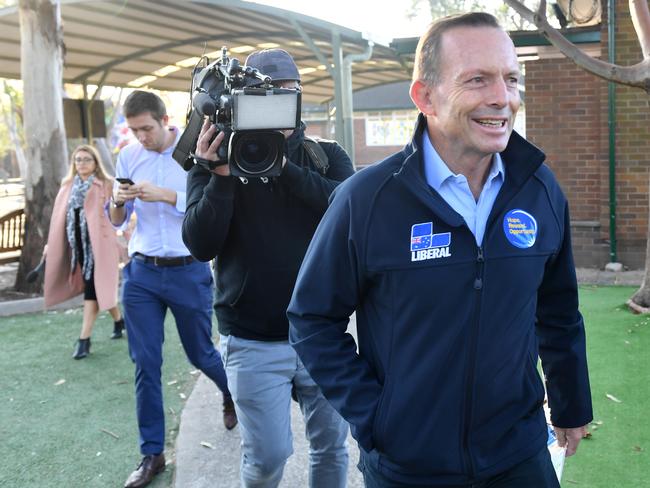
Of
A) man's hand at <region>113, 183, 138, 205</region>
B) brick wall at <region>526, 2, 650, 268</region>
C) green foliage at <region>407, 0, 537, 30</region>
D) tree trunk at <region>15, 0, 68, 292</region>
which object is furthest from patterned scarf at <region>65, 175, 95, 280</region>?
green foliage at <region>407, 0, 537, 30</region>

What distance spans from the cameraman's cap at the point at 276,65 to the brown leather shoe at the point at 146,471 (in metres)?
2.34

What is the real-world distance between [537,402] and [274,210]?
4.54 ft

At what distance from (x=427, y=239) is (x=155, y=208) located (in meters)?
2.82

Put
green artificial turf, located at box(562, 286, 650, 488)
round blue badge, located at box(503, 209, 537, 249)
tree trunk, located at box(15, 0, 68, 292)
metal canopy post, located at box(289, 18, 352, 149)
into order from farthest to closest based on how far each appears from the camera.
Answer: metal canopy post, located at box(289, 18, 352, 149)
tree trunk, located at box(15, 0, 68, 292)
green artificial turf, located at box(562, 286, 650, 488)
round blue badge, located at box(503, 209, 537, 249)

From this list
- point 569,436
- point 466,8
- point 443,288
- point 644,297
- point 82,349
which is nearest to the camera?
point 443,288

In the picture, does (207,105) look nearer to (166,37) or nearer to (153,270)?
(153,270)

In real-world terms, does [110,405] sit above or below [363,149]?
below

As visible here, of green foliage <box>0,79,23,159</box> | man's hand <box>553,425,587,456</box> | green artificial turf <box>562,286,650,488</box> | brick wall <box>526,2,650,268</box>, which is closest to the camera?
man's hand <box>553,425,587,456</box>

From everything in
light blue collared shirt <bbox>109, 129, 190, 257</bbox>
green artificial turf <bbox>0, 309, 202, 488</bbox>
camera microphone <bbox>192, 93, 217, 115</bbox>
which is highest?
Answer: camera microphone <bbox>192, 93, 217, 115</bbox>

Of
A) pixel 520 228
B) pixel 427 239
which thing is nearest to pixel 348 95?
pixel 520 228

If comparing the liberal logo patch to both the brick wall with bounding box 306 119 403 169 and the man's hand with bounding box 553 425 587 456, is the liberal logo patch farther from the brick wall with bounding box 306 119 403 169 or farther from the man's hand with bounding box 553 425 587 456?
the brick wall with bounding box 306 119 403 169

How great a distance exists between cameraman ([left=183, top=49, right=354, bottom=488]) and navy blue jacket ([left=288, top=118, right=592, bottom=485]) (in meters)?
0.93

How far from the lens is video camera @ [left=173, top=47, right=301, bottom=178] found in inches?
110

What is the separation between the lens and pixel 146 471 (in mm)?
4355
